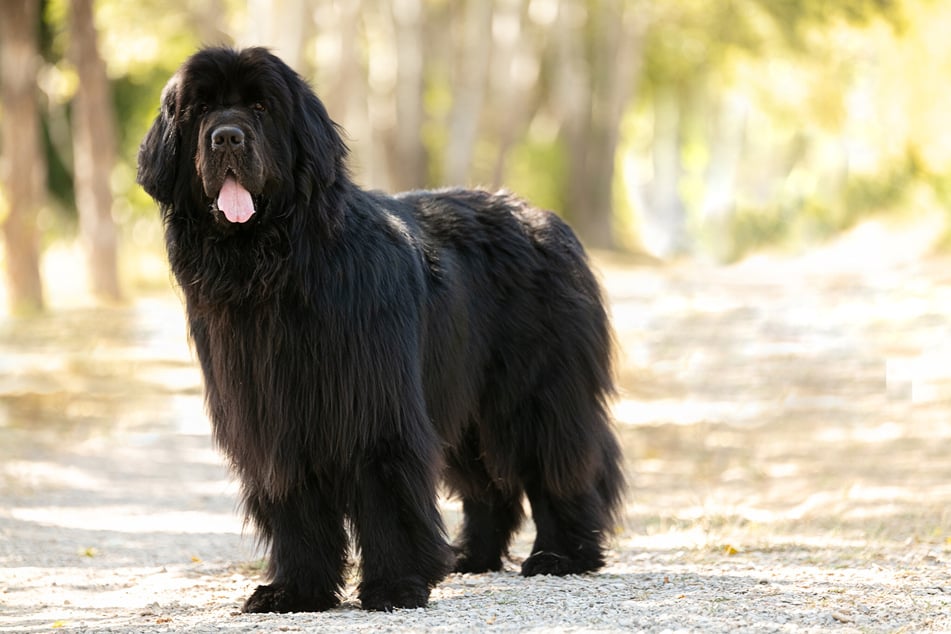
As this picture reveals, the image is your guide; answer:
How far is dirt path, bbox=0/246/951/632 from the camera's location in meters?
5.78

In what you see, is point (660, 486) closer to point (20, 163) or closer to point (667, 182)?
point (20, 163)

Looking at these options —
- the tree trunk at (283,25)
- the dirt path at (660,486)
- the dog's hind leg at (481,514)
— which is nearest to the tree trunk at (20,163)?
the dirt path at (660,486)

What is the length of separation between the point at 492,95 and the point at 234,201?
104 ft

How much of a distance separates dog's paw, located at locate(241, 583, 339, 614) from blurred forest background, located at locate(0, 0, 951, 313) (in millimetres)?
11973

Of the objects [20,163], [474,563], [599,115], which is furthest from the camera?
[599,115]

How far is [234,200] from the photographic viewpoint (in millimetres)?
→ 5574

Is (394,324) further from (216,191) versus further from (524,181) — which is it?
(524,181)

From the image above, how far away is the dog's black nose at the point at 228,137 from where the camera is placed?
548 cm

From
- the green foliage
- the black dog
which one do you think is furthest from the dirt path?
the green foliage

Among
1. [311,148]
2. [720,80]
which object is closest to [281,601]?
[311,148]

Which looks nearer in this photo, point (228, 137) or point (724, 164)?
point (228, 137)

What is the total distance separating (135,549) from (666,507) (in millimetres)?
3657

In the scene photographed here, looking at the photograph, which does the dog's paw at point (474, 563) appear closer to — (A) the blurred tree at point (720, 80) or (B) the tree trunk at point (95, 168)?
(B) the tree trunk at point (95, 168)

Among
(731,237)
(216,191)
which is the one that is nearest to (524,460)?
(216,191)
